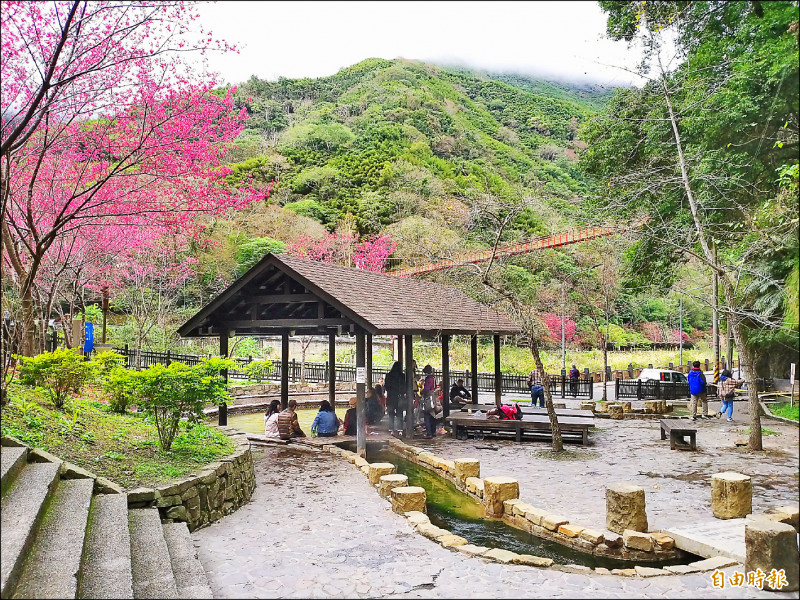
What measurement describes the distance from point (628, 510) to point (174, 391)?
599 cm

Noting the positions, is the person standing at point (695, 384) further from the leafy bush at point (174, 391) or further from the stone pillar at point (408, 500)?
the leafy bush at point (174, 391)

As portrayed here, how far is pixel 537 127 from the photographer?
149ft

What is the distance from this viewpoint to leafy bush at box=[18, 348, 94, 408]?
869cm

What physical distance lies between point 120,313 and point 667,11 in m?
33.6

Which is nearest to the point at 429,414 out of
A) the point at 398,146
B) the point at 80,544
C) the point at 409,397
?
the point at 409,397

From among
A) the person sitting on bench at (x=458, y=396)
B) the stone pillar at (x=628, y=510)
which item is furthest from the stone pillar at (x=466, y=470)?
the person sitting on bench at (x=458, y=396)

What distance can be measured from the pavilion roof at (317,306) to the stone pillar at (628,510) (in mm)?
5168

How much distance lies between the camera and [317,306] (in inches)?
489

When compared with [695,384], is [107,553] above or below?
above

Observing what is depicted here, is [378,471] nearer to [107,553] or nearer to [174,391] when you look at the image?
[174,391]

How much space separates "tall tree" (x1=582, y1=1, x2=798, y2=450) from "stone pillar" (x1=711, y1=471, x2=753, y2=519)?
6.64 feet

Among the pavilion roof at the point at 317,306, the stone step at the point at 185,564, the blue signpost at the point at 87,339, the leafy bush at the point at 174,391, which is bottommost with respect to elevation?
the stone step at the point at 185,564

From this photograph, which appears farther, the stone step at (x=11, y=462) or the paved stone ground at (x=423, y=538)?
the stone step at (x=11, y=462)

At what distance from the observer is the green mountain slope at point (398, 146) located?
3996 cm
